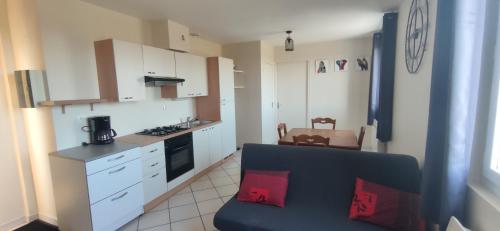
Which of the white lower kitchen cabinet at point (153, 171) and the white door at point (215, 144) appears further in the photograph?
the white door at point (215, 144)

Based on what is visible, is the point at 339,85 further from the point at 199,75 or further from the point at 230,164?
the point at 199,75

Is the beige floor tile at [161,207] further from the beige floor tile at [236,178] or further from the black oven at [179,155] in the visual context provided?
the beige floor tile at [236,178]

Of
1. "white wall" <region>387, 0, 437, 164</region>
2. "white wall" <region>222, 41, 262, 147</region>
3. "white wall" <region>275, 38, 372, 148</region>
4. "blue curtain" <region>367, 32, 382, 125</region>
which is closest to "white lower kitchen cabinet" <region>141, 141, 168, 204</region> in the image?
"white wall" <region>222, 41, 262, 147</region>

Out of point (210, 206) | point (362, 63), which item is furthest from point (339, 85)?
point (210, 206)

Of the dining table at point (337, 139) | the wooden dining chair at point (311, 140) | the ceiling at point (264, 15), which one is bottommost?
the dining table at point (337, 139)

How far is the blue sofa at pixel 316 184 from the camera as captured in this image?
1.74 metres

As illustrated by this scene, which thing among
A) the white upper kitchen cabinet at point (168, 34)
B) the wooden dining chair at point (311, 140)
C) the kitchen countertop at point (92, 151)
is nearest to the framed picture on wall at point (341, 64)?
the wooden dining chair at point (311, 140)

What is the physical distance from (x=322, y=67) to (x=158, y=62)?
3.49 meters

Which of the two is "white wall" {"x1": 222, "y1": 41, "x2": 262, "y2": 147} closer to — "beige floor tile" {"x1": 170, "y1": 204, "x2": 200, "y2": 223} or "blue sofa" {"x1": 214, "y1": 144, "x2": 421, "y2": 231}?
"beige floor tile" {"x1": 170, "y1": 204, "x2": 200, "y2": 223}

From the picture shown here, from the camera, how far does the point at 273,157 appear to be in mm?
2223

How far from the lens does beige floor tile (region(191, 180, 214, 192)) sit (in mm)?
3354

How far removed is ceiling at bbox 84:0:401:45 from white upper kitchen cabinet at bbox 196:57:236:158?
0.58 meters

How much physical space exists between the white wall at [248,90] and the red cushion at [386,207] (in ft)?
11.2

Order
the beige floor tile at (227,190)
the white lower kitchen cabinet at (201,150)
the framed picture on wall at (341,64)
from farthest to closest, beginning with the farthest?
the framed picture on wall at (341,64), the white lower kitchen cabinet at (201,150), the beige floor tile at (227,190)
